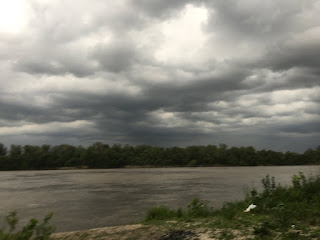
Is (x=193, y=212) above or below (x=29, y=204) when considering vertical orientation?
above

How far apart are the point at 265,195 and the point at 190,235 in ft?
23.4

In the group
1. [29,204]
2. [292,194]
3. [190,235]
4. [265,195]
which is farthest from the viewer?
[29,204]

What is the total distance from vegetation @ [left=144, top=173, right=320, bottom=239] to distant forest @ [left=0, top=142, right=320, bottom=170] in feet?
377

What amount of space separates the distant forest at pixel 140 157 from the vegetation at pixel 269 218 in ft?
377

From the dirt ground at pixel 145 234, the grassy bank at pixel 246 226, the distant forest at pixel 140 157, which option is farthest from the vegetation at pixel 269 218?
the distant forest at pixel 140 157

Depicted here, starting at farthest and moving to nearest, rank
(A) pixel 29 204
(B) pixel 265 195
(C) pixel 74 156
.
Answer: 1. (C) pixel 74 156
2. (A) pixel 29 204
3. (B) pixel 265 195

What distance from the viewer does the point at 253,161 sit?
13300 centimetres

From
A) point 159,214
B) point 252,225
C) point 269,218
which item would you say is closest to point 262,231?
point 252,225

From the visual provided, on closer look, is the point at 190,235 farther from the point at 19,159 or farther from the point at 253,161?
the point at 253,161

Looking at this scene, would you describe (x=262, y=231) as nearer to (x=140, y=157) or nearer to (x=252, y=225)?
(x=252, y=225)

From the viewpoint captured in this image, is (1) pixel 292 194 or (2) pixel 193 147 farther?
(2) pixel 193 147

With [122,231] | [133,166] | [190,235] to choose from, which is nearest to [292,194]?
[190,235]

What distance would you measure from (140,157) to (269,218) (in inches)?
5001

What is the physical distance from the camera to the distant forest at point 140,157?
118m
